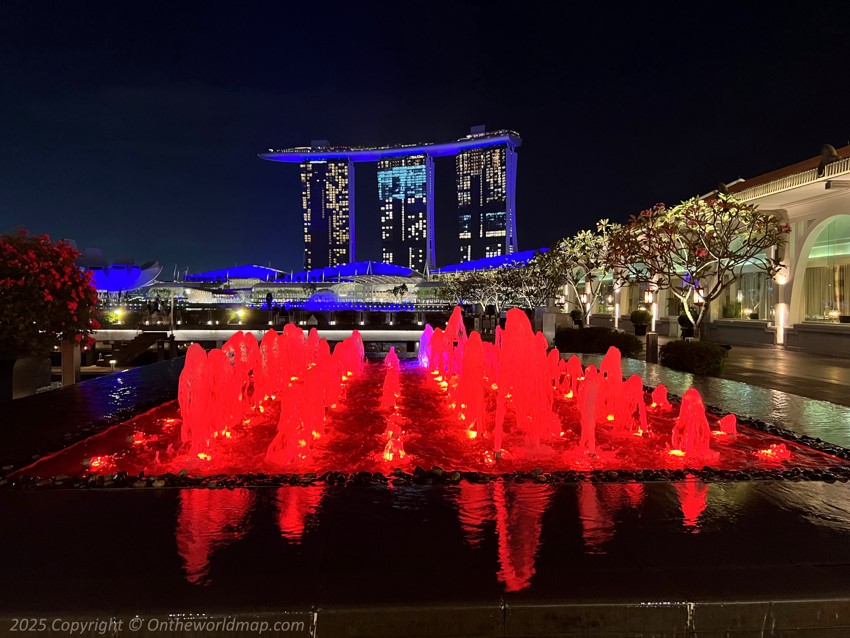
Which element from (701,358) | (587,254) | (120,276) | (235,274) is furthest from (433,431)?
(235,274)

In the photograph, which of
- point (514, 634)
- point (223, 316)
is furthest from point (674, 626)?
point (223, 316)

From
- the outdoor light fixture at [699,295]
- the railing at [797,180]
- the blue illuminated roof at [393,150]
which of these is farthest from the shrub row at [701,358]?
the blue illuminated roof at [393,150]

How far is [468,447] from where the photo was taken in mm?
6344

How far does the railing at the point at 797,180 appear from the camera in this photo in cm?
1977

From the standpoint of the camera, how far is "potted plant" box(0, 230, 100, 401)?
313 inches

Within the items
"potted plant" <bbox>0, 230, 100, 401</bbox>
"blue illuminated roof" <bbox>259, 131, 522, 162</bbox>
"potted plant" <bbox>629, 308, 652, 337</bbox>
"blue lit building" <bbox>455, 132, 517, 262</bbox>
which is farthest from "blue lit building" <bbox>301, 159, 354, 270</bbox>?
"potted plant" <bbox>0, 230, 100, 401</bbox>

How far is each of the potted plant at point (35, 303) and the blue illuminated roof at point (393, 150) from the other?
12084 cm

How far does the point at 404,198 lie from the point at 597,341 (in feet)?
459

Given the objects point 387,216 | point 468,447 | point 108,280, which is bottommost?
point 468,447

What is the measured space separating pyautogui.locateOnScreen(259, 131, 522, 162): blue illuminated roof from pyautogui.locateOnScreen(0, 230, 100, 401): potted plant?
12084cm

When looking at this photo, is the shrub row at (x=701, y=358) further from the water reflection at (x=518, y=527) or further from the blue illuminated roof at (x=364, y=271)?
the blue illuminated roof at (x=364, y=271)

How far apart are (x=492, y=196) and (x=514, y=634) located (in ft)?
494

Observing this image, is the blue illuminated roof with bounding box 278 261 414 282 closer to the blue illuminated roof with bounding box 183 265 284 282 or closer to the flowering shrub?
the blue illuminated roof with bounding box 183 265 284 282

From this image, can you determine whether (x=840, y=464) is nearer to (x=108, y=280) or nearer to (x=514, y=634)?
(x=514, y=634)
